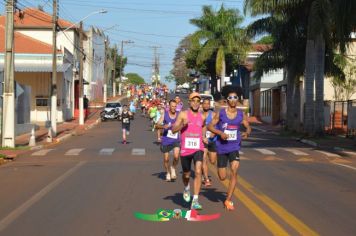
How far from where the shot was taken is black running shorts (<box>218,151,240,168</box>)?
9633 millimetres

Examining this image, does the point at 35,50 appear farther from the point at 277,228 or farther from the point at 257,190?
the point at 277,228

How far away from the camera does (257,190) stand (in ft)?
39.9

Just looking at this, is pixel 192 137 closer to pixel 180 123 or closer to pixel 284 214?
pixel 180 123

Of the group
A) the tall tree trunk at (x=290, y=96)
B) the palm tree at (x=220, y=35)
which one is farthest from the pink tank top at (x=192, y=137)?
the palm tree at (x=220, y=35)

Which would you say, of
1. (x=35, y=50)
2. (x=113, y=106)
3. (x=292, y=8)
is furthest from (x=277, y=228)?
(x=113, y=106)

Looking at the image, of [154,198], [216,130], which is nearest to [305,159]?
[154,198]

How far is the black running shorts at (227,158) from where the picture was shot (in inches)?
379

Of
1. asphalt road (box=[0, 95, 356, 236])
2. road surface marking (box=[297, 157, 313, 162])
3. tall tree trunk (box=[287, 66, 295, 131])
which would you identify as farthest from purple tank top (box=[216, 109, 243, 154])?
tall tree trunk (box=[287, 66, 295, 131])

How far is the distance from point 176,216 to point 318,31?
70.8 ft

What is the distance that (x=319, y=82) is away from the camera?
3189cm

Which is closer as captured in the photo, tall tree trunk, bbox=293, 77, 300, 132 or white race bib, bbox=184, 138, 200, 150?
white race bib, bbox=184, 138, 200, 150

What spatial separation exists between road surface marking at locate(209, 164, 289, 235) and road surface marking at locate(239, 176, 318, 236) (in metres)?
0.20

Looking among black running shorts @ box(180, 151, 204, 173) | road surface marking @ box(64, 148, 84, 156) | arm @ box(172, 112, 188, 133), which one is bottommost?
road surface marking @ box(64, 148, 84, 156)

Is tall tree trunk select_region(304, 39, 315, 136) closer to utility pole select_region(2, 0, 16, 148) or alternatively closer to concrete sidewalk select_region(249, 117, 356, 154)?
concrete sidewalk select_region(249, 117, 356, 154)
